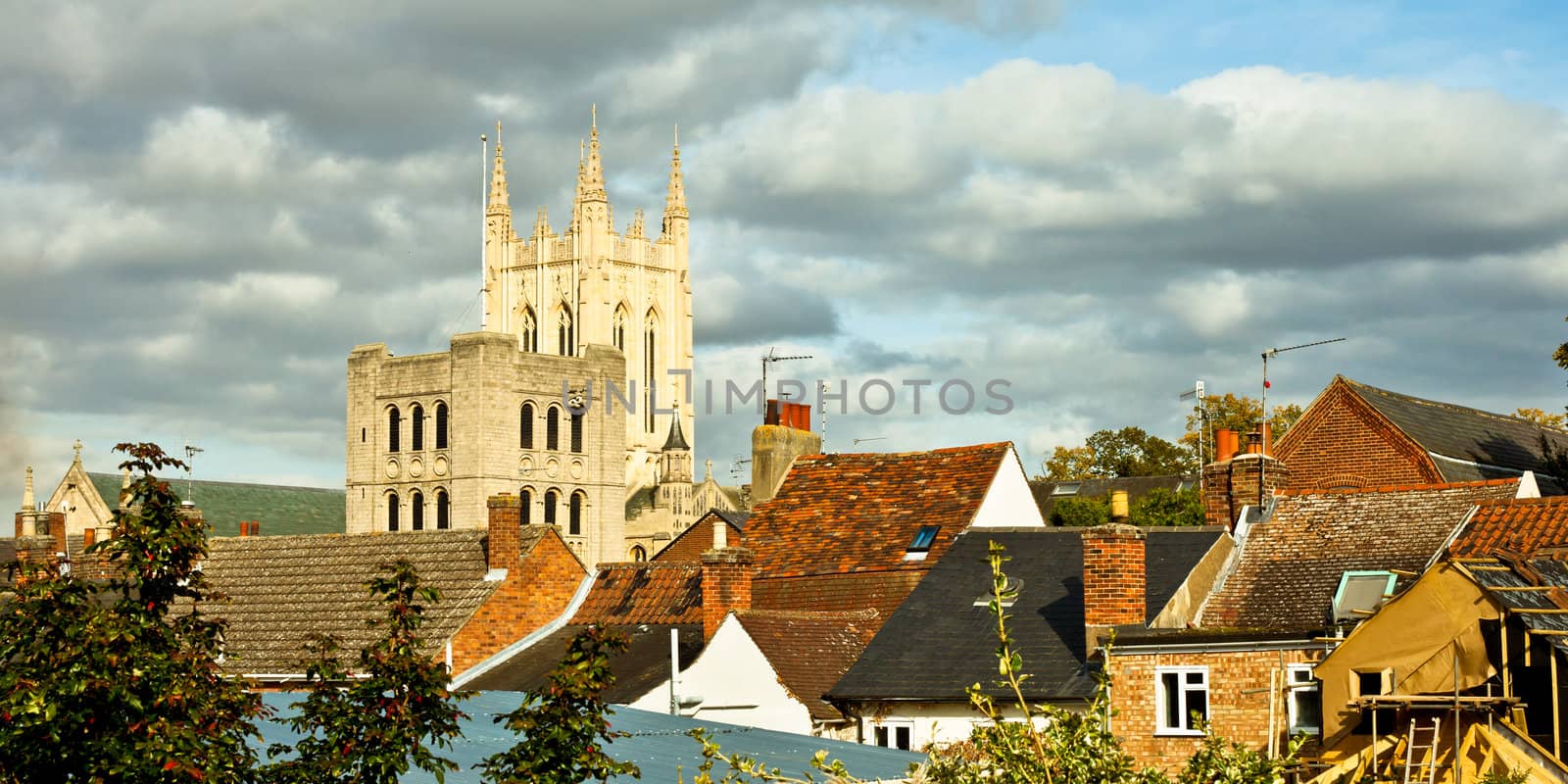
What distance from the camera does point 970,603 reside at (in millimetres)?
31156

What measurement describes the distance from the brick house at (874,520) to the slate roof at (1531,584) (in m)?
14.1

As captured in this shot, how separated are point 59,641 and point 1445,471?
3445 centimetres

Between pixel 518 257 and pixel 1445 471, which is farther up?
pixel 518 257

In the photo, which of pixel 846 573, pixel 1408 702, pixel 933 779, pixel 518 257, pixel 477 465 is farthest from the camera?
pixel 518 257

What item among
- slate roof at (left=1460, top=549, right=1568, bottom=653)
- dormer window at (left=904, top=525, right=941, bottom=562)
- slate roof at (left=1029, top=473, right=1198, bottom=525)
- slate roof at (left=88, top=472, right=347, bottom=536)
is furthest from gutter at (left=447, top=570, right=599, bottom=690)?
slate roof at (left=88, top=472, right=347, bottom=536)

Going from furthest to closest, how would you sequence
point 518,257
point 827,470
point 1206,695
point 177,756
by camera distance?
point 518,257, point 827,470, point 1206,695, point 177,756

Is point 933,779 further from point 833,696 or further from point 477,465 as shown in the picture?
point 477,465

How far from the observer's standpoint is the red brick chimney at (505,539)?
37.8 m

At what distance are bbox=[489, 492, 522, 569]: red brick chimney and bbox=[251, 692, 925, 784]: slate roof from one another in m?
10.5

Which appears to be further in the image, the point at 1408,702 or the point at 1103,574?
the point at 1103,574

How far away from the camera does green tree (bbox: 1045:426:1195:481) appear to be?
311ft

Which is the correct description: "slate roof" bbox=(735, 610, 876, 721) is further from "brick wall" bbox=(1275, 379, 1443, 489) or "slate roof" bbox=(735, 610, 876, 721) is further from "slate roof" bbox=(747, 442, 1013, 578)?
"brick wall" bbox=(1275, 379, 1443, 489)

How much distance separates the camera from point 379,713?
49.7 ft

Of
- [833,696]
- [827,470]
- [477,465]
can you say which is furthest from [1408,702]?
[477,465]
